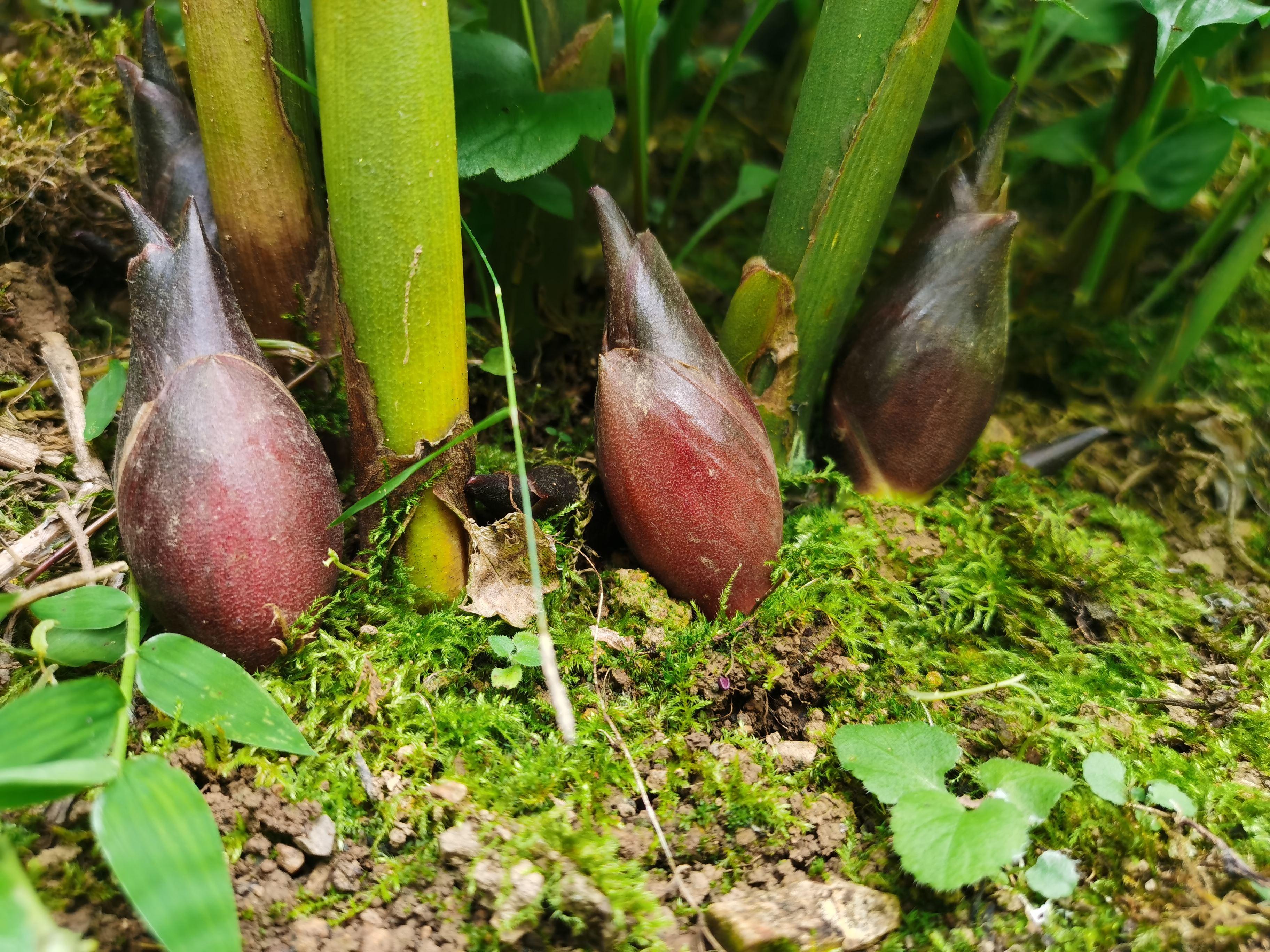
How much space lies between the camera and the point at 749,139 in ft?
6.24

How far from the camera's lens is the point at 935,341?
108 centimetres

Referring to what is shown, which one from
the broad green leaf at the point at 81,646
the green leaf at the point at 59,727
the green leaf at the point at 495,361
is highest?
the green leaf at the point at 495,361

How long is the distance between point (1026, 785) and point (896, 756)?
11cm

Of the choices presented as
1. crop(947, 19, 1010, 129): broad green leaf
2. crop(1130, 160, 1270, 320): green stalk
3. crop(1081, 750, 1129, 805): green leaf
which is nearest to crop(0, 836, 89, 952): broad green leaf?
crop(1081, 750, 1129, 805): green leaf

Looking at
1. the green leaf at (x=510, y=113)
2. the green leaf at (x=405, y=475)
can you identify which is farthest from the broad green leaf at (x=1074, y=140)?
the green leaf at (x=405, y=475)

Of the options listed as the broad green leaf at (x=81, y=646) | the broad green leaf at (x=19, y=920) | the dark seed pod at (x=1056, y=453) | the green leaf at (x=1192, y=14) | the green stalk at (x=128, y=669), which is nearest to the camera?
the broad green leaf at (x=19, y=920)

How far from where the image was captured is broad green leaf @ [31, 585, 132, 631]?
76cm

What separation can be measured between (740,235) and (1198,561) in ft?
3.20

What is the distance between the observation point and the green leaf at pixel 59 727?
2.05 feet

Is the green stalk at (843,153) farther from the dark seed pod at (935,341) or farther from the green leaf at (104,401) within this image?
the green leaf at (104,401)

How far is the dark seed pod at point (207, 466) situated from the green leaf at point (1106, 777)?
78 centimetres

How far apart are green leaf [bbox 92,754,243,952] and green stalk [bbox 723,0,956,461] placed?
74 centimetres

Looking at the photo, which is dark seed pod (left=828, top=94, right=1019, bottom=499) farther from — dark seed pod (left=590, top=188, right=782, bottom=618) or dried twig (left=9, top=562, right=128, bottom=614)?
dried twig (left=9, top=562, right=128, bottom=614)

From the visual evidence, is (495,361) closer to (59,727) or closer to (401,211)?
(401,211)
